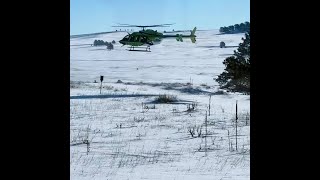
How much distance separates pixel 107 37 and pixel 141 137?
1723 inches

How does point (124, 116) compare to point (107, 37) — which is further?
point (107, 37)
